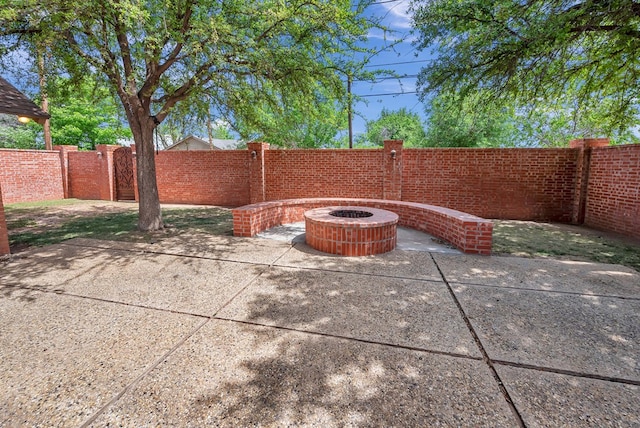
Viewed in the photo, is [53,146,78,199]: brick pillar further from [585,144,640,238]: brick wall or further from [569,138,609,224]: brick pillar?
[585,144,640,238]: brick wall

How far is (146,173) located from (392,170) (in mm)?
6840

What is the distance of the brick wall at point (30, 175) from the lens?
12.0m

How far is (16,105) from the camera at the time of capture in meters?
4.80

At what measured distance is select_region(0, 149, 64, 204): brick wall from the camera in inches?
471

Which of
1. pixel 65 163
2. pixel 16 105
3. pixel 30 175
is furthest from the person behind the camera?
pixel 65 163

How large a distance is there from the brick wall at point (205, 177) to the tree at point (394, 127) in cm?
2164

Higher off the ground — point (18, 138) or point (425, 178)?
point (18, 138)

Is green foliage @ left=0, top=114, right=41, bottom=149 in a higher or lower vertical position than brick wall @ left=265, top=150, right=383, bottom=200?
higher

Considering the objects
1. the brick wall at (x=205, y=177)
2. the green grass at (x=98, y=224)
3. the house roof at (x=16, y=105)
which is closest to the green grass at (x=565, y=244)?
the green grass at (x=98, y=224)

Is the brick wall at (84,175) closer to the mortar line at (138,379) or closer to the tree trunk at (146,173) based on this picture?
the tree trunk at (146,173)

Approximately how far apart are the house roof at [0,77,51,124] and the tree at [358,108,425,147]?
91.2 ft

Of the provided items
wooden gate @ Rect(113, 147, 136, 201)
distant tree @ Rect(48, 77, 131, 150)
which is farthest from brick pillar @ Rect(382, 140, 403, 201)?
distant tree @ Rect(48, 77, 131, 150)

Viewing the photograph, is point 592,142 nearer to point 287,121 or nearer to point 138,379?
point 287,121

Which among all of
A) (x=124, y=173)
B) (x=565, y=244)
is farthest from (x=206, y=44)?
(x=124, y=173)
